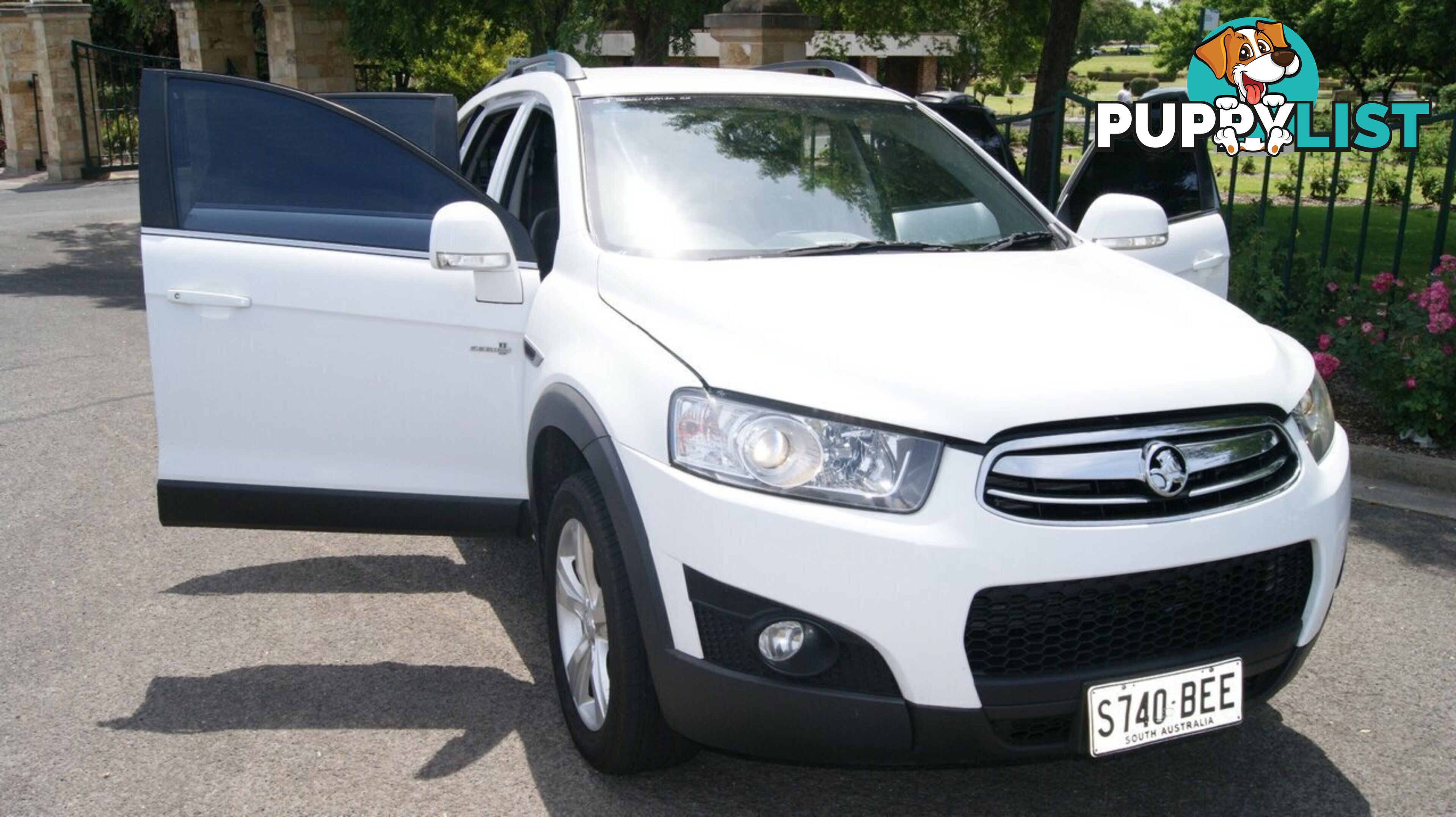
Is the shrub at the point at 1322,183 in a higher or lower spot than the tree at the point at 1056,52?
lower

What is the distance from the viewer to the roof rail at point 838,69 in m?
5.39

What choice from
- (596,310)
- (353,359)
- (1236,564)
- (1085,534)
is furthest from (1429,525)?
(353,359)

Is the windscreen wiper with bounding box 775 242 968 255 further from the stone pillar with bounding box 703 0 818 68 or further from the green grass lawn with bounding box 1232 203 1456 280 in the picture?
the stone pillar with bounding box 703 0 818 68

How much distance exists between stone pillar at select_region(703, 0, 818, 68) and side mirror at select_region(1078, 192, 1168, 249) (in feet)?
36.6

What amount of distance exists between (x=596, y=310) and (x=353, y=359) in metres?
0.97

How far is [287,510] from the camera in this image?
442 cm

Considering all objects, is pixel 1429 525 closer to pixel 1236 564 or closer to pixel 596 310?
pixel 1236 564

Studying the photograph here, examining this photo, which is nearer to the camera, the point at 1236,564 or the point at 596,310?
the point at 1236,564

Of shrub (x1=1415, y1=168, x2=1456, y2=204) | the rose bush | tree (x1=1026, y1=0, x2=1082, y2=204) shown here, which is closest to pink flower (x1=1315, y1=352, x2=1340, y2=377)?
the rose bush

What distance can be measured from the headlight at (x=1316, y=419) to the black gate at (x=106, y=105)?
27.9 m

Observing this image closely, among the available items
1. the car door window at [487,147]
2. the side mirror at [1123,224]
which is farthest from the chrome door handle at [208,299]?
the side mirror at [1123,224]

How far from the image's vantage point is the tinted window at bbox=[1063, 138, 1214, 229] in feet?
20.5

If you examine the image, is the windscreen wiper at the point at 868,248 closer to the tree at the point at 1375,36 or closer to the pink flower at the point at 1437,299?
the pink flower at the point at 1437,299

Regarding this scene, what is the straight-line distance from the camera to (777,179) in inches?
174
